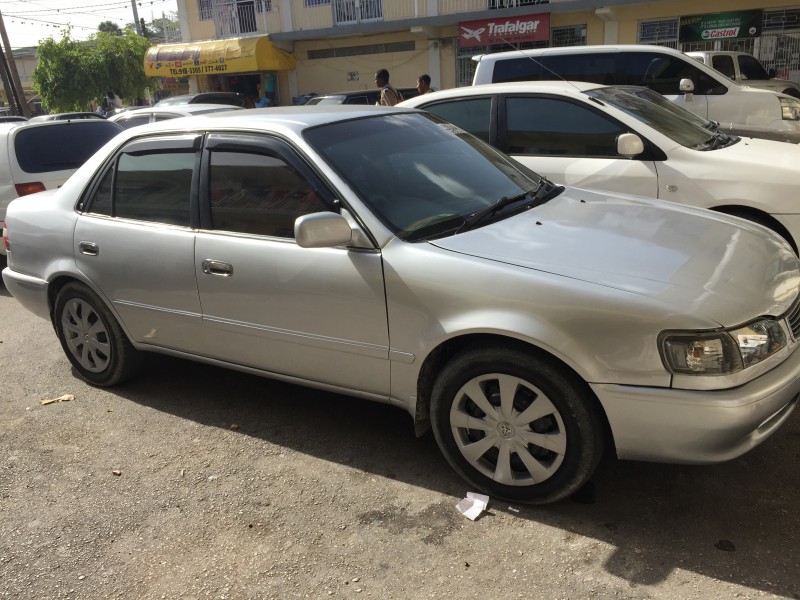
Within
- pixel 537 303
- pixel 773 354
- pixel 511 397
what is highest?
pixel 537 303

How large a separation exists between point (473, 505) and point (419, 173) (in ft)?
5.30

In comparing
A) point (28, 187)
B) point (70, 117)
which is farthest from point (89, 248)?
point (70, 117)

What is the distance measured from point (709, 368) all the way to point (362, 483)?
162 cm

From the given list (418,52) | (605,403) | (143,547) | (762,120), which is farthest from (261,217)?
(418,52)

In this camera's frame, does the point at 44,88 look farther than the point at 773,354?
Yes

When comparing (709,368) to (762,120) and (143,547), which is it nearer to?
(143,547)

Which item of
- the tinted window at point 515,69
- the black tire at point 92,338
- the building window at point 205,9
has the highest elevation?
the building window at point 205,9

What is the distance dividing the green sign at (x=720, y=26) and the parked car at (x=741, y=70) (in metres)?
4.95

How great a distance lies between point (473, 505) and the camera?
3.07 m

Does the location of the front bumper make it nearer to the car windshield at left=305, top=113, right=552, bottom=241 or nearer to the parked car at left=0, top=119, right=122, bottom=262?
the car windshield at left=305, top=113, right=552, bottom=241

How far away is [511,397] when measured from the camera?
2916 mm

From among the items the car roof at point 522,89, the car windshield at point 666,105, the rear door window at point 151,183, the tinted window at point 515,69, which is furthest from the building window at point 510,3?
the rear door window at point 151,183

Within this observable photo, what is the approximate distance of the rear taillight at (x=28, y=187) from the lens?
23.3 ft

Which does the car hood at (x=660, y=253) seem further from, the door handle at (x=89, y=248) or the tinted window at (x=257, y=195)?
the door handle at (x=89, y=248)
